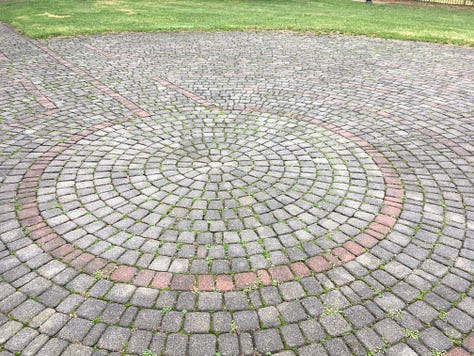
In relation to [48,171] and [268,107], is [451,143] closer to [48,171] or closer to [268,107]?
[268,107]

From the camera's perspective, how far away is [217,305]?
3.63 m

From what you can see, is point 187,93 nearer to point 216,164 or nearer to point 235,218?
point 216,164

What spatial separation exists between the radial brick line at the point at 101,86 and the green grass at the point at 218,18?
11.2 ft

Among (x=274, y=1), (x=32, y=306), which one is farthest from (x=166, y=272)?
(x=274, y=1)

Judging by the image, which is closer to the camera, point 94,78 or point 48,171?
point 48,171

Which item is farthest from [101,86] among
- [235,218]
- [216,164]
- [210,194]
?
[235,218]

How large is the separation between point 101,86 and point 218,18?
11.5 m

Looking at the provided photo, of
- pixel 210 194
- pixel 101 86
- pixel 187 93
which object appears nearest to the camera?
pixel 210 194

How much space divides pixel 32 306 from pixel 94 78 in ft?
25.2

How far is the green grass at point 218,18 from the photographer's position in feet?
53.4

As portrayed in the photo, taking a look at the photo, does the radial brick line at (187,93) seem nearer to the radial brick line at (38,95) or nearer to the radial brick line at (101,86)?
the radial brick line at (101,86)

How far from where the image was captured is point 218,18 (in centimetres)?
1928

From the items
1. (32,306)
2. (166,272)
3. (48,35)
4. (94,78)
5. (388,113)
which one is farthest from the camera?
(48,35)

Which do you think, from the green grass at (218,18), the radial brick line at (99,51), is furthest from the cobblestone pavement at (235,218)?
the green grass at (218,18)
